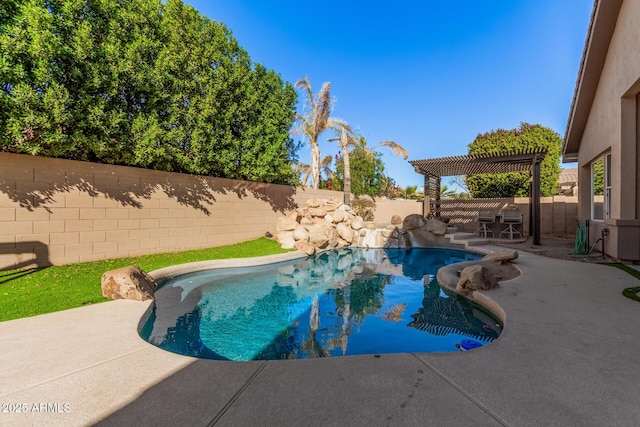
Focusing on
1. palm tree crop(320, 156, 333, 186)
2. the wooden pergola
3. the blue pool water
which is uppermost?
palm tree crop(320, 156, 333, 186)

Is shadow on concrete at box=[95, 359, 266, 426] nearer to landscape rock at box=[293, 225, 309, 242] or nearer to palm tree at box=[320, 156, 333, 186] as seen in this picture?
landscape rock at box=[293, 225, 309, 242]

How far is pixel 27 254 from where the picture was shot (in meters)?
6.38

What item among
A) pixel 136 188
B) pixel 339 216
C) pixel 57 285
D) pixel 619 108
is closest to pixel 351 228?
pixel 339 216

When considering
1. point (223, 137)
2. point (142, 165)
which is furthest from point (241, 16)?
point (142, 165)

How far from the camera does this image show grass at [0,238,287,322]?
14.3ft

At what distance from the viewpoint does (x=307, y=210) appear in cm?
1371

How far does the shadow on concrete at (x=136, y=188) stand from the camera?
6.54m

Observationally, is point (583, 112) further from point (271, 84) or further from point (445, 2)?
point (271, 84)

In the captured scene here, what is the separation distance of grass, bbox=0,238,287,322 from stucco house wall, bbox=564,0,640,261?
11.1 meters

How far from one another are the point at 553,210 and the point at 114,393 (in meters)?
18.7

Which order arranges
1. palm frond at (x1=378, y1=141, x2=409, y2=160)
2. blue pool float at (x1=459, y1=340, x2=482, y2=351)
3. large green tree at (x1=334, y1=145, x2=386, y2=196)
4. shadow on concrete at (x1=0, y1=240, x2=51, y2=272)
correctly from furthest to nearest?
large green tree at (x1=334, y1=145, x2=386, y2=196)
palm frond at (x1=378, y1=141, x2=409, y2=160)
shadow on concrete at (x1=0, y1=240, x2=51, y2=272)
blue pool float at (x1=459, y1=340, x2=482, y2=351)

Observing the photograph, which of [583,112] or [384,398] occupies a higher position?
[583,112]

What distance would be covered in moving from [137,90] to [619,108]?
12.6m

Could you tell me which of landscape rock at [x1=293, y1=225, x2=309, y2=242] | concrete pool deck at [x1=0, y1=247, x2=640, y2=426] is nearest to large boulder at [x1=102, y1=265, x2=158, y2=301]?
concrete pool deck at [x1=0, y1=247, x2=640, y2=426]
